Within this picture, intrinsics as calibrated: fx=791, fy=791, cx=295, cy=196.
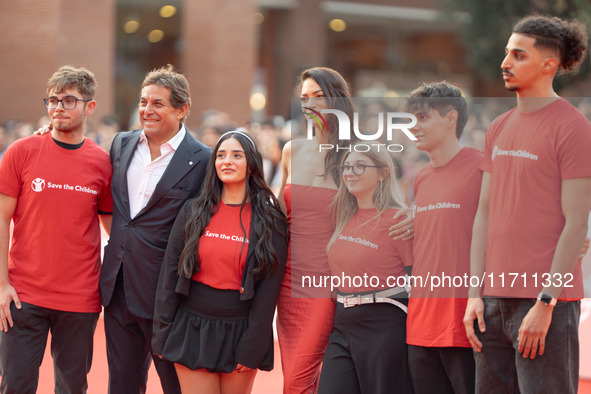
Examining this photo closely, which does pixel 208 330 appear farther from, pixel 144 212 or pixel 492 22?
pixel 492 22

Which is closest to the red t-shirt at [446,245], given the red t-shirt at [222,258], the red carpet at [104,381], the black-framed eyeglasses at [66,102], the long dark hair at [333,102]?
the long dark hair at [333,102]

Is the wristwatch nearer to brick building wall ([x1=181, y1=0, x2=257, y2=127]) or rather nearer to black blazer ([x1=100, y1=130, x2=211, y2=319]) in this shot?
black blazer ([x1=100, y1=130, x2=211, y2=319])

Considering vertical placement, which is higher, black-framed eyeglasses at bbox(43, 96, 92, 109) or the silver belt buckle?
black-framed eyeglasses at bbox(43, 96, 92, 109)

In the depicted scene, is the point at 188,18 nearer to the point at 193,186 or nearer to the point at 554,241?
the point at 193,186

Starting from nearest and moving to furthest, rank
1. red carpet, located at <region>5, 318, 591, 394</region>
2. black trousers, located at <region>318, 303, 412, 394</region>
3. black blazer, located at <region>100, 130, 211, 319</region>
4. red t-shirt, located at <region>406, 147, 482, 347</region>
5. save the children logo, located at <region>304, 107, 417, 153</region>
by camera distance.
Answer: red t-shirt, located at <region>406, 147, 482, 347</region> → save the children logo, located at <region>304, 107, 417, 153</region> → black trousers, located at <region>318, 303, 412, 394</region> → black blazer, located at <region>100, 130, 211, 319</region> → red carpet, located at <region>5, 318, 591, 394</region>

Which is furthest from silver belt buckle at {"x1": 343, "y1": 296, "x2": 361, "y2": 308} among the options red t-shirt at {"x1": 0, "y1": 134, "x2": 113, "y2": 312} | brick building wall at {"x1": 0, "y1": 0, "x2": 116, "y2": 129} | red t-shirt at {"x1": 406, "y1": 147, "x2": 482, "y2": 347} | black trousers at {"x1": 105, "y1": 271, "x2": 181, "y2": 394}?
brick building wall at {"x1": 0, "y1": 0, "x2": 116, "y2": 129}

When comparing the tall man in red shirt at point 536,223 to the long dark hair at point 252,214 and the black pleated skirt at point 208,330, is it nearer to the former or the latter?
the long dark hair at point 252,214

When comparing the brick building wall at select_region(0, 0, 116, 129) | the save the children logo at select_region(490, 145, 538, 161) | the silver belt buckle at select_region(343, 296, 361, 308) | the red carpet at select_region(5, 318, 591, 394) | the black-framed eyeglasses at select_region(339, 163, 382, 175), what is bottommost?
the red carpet at select_region(5, 318, 591, 394)

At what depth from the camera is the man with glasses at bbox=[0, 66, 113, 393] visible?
15.1 ft

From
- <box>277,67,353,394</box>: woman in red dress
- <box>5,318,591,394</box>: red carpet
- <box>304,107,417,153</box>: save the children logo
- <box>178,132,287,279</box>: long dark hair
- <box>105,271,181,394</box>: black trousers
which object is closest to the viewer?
<box>304,107,417,153</box>: save the children logo

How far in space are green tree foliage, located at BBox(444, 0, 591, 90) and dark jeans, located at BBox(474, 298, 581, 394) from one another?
14.7 metres

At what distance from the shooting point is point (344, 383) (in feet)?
14.3

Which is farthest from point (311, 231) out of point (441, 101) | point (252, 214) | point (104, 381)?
point (104, 381)

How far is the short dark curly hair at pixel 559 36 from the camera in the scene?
11.9 feet
